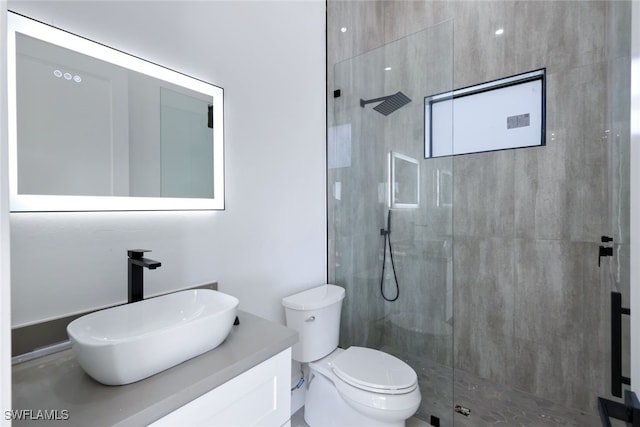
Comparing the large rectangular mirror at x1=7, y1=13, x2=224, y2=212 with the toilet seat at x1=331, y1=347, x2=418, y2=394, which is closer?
the large rectangular mirror at x1=7, y1=13, x2=224, y2=212

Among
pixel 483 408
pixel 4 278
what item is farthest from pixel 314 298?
pixel 4 278

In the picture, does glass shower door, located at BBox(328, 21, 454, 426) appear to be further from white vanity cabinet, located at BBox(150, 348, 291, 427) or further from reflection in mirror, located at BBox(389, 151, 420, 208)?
white vanity cabinet, located at BBox(150, 348, 291, 427)

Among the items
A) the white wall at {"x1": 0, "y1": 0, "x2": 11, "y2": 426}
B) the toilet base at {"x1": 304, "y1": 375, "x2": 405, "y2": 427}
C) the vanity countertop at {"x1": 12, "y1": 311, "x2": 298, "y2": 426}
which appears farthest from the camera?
the toilet base at {"x1": 304, "y1": 375, "x2": 405, "y2": 427}

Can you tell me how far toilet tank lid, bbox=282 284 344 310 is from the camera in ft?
5.56

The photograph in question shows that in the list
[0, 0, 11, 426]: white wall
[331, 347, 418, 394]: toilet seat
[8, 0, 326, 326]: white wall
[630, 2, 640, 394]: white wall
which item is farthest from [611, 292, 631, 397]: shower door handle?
[8, 0, 326, 326]: white wall

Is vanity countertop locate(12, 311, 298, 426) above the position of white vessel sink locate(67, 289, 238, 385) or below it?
below

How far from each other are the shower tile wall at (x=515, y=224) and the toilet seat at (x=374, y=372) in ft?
1.42

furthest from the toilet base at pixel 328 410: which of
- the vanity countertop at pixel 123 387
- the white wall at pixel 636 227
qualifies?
the white wall at pixel 636 227

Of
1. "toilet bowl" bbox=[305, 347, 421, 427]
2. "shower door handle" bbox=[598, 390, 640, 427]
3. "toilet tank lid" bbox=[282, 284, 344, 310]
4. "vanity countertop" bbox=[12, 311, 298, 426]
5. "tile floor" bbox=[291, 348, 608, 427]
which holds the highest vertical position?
"shower door handle" bbox=[598, 390, 640, 427]

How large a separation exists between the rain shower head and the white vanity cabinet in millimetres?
1725

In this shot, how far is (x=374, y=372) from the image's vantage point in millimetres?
1557

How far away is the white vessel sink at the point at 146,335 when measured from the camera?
2.27 ft

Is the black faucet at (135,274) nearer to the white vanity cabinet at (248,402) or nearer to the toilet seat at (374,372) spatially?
the white vanity cabinet at (248,402)

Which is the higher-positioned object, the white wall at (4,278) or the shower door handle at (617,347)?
the white wall at (4,278)
